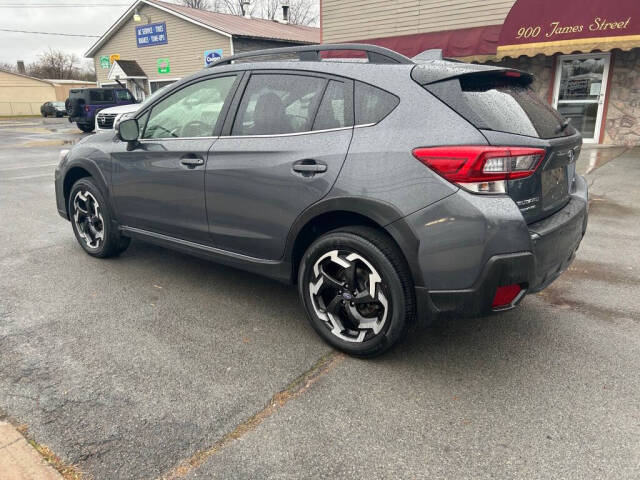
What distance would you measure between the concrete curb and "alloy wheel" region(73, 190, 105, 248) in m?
2.55

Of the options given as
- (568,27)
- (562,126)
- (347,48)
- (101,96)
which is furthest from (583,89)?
(101,96)

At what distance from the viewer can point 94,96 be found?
22141 mm

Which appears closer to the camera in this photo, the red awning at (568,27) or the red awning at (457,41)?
the red awning at (568,27)

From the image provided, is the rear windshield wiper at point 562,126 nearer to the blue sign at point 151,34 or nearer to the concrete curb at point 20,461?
the concrete curb at point 20,461

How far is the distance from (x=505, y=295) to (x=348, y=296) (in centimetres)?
87

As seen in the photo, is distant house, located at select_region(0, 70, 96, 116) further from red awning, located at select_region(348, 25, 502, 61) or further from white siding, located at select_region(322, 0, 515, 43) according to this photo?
red awning, located at select_region(348, 25, 502, 61)

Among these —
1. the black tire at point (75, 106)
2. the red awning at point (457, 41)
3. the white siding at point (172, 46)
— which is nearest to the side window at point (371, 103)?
the red awning at point (457, 41)

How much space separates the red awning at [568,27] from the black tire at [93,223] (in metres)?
10.1

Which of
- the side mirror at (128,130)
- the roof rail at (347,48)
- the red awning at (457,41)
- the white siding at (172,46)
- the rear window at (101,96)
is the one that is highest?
the white siding at (172,46)

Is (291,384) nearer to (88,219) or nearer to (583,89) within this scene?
(88,219)

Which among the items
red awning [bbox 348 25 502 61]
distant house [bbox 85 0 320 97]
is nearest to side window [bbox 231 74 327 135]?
red awning [bbox 348 25 502 61]

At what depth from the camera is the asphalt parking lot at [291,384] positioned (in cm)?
215

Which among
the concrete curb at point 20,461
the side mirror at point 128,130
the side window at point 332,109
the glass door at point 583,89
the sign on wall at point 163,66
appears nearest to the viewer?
the concrete curb at point 20,461

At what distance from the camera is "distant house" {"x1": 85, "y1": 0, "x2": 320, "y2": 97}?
2283cm
